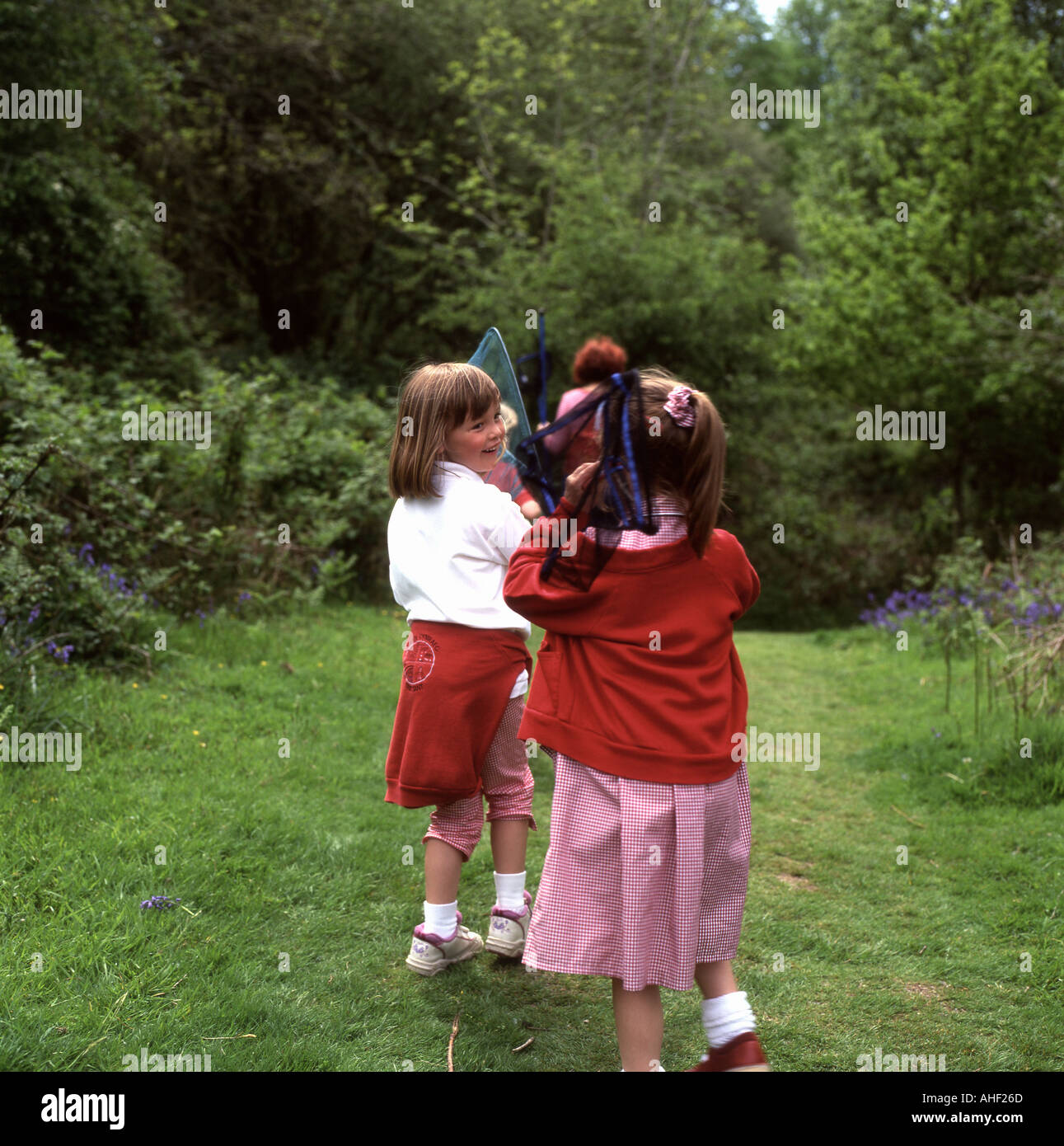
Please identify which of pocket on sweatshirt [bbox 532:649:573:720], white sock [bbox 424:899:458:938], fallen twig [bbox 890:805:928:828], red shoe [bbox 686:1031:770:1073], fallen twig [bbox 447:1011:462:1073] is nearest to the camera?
red shoe [bbox 686:1031:770:1073]

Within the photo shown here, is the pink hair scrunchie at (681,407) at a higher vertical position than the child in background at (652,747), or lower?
higher

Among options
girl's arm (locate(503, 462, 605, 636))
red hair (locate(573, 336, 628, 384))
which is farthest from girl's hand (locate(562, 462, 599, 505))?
red hair (locate(573, 336, 628, 384))

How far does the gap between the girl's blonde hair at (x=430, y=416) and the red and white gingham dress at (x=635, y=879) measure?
2.56 feet

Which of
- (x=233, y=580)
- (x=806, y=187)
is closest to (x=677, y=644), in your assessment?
(x=233, y=580)

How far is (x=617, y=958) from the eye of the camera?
7.99ft

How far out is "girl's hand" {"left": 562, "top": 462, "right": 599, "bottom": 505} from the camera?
8.26 feet

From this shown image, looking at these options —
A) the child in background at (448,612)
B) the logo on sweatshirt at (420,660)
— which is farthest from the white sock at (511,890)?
the logo on sweatshirt at (420,660)

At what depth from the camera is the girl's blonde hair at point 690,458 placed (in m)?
2.48

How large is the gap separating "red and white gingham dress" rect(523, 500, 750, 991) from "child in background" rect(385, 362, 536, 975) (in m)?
0.66

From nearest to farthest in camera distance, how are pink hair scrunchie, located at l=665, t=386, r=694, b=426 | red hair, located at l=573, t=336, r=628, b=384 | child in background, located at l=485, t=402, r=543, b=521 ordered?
pink hair scrunchie, located at l=665, t=386, r=694, b=426, child in background, located at l=485, t=402, r=543, b=521, red hair, located at l=573, t=336, r=628, b=384

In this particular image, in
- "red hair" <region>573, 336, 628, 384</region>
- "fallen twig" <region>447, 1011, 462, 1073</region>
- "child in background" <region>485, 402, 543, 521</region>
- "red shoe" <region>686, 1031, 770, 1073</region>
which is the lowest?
"fallen twig" <region>447, 1011, 462, 1073</region>

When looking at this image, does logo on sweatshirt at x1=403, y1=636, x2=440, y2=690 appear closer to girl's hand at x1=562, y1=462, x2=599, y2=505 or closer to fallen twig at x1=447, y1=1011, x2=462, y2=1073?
girl's hand at x1=562, y1=462, x2=599, y2=505

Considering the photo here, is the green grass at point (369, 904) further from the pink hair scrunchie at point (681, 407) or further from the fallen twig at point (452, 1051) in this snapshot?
the pink hair scrunchie at point (681, 407)

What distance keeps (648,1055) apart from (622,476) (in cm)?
134
